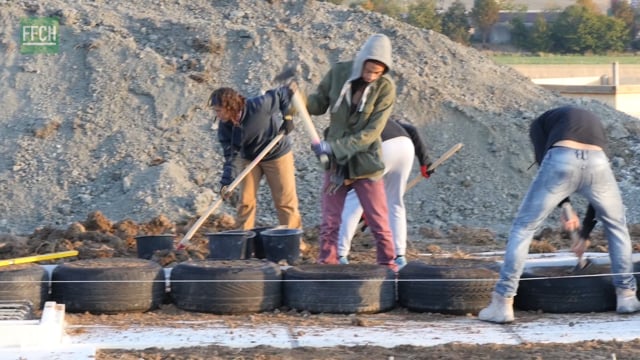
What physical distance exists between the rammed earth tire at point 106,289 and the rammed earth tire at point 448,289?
1706mm

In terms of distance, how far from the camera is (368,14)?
64.3 ft

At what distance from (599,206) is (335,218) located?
214 centimetres

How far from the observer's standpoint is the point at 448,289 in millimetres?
8047

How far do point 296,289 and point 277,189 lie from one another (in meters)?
2.40

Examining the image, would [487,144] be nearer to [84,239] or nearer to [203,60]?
[203,60]

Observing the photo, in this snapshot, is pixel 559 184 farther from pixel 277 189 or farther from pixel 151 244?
pixel 151 244

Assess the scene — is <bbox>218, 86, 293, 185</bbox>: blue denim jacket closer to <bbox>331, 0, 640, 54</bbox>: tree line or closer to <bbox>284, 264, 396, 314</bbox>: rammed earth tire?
<bbox>284, 264, 396, 314</bbox>: rammed earth tire

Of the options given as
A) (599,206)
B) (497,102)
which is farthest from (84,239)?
(497,102)

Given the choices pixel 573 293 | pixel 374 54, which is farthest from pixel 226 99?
pixel 573 293

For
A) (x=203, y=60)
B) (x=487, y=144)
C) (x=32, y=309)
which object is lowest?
(x=32, y=309)

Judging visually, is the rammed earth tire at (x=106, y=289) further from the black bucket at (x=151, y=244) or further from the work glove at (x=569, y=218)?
the work glove at (x=569, y=218)

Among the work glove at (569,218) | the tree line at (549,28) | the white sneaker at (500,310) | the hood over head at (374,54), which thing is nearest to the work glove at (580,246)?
the work glove at (569,218)

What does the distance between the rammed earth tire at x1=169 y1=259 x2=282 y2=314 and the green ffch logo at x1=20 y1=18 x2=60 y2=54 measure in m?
9.92

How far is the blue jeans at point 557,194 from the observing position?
7574 mm
